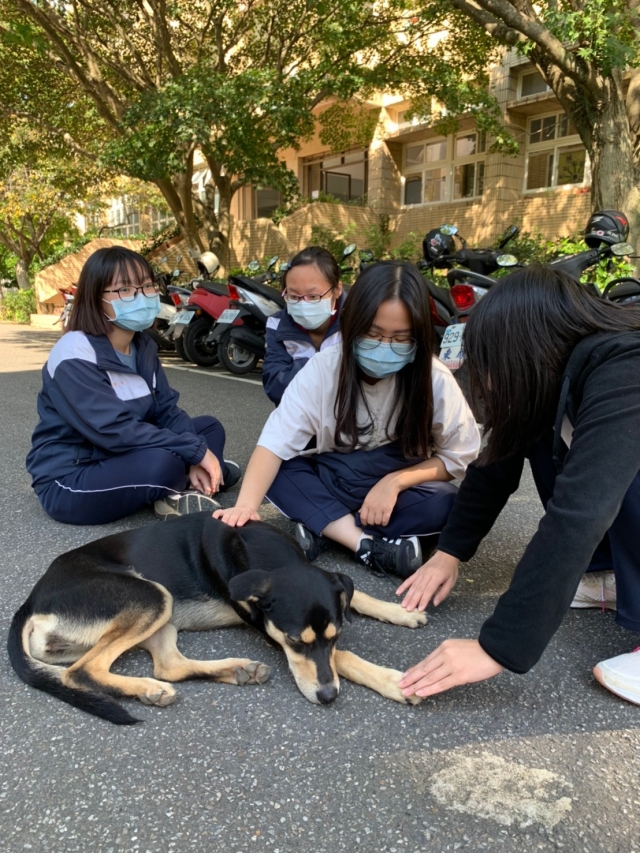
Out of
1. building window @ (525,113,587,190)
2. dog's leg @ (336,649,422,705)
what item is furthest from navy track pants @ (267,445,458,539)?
building window @ (525,113,587,190)

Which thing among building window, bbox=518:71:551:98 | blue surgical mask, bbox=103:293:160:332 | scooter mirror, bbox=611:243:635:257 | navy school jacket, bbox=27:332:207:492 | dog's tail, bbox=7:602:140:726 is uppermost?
building window, bbox=518:71:551:98

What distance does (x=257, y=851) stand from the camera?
140 cm

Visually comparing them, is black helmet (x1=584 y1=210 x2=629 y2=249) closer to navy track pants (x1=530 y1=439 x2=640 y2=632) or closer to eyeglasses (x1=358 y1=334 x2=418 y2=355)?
eyeglasses (x1=358 y1=334 x2=418 y2=355)

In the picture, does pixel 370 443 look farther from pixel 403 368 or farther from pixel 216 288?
pixel 216 288

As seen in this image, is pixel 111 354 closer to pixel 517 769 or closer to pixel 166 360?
pixel 517 769

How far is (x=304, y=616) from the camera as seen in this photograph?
1.95 meters

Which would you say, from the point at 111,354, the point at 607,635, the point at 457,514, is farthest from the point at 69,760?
the point at 111,354

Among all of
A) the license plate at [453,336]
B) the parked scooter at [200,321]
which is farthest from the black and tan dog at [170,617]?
the parked scooter at [200,321]

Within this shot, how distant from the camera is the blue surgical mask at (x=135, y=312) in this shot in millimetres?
3252

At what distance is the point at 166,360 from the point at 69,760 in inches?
375

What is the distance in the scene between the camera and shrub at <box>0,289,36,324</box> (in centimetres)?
2252

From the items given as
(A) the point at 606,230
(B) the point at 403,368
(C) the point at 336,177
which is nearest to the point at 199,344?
(A) the point at 606,230

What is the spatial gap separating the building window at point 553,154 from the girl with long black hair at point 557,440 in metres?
15.8

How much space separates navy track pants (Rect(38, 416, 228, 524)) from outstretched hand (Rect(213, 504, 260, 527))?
85cm
